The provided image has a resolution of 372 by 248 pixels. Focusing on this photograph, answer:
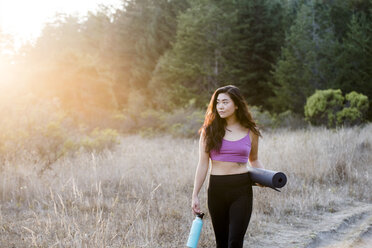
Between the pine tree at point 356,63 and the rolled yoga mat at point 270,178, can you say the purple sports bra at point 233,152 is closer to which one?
the rolled yoga mat at point 270,178

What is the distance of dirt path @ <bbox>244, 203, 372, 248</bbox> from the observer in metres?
4.86

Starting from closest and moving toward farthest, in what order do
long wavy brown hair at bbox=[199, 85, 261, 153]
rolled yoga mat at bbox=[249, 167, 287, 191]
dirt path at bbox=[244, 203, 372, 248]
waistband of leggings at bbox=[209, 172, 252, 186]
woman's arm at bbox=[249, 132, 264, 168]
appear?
1. rolled yoga mat at bbox=[249, 167, 287, 191]
2. waistband of leggings at bbox=[209, 172, 252, 186]
3. long wavy brown hair at bbox=[199, 85, 261, 153]
4. woman's arm at bbox=[249, 132, 264, 168]
5. dirt path at bbox=[244, 203, 372, 248]

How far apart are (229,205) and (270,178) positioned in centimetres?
51

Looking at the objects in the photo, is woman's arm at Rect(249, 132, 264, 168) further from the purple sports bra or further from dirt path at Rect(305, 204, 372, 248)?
dirt path at Rect(305, 204, 372, 248)

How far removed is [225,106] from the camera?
345 centimetres

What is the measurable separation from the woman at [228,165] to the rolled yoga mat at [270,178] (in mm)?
141

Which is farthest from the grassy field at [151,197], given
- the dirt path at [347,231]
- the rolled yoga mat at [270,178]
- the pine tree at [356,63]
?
the pine tree at [356,63]

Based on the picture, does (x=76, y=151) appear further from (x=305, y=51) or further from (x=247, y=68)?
(x=247, y=68)

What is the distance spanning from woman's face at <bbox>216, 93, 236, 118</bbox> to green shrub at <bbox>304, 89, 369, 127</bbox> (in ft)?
44.8

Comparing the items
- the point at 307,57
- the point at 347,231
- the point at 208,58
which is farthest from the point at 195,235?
the point at 208,58

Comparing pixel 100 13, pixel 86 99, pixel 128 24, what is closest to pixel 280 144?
pixel 86 99

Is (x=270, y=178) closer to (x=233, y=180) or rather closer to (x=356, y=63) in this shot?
(x=233, y=180)

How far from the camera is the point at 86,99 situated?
22453 mm

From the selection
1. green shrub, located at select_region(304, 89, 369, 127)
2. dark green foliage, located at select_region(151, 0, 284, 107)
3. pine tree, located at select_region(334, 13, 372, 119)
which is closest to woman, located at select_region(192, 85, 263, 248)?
green shrub, located at select_region(304, 89, 369, 127)
